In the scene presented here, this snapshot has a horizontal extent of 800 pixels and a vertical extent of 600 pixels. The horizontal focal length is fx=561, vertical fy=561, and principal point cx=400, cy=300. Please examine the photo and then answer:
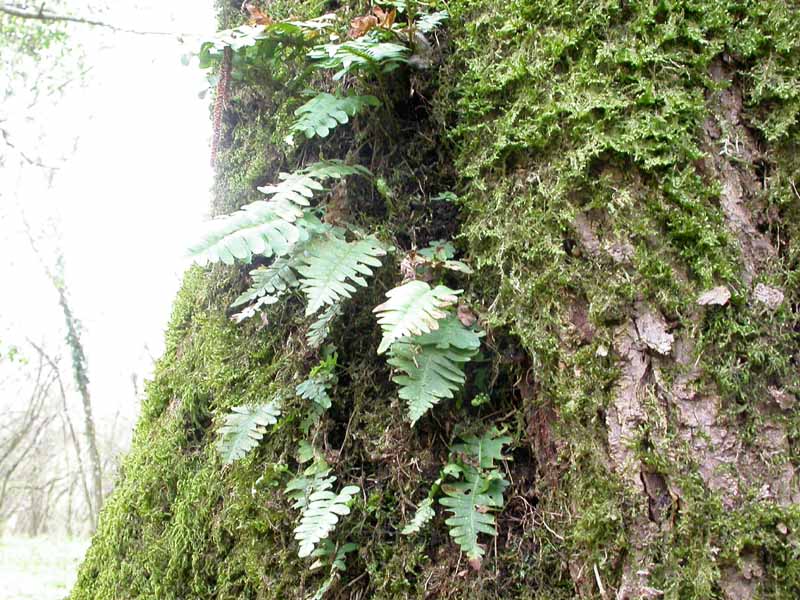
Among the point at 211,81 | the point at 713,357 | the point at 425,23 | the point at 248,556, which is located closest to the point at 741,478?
the point at 713,357

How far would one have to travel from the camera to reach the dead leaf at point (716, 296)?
1.39 m

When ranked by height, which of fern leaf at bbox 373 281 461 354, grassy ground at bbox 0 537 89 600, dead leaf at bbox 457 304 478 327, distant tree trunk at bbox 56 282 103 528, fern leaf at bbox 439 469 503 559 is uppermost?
fern leaf at bbox 373 281 461 354

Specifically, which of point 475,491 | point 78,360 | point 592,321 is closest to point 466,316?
point 592,321

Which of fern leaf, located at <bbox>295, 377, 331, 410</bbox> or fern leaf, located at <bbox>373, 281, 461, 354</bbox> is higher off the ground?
fern leaf, located at <bbox>373, 281, 461, 354</bbox>

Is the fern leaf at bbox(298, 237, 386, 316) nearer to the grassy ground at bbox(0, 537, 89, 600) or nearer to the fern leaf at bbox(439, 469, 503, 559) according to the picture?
the fern leaf at bbox(439, 469, 503, 559)

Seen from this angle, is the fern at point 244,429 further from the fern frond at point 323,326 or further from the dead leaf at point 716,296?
the dead leaf at point 716,296

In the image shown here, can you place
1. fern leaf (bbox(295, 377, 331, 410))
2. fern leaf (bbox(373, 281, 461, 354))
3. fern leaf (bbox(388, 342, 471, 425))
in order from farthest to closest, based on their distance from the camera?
fern leaf (bbox(295, 377, 331, 410)), fern leaf (bbox(388, 342, 471, 425)), fern leaf (bbox(373, 281, 461, 354))

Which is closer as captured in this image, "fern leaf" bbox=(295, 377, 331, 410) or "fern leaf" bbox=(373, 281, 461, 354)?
"fern leaf" bbox=(373, 281, 461, 354)

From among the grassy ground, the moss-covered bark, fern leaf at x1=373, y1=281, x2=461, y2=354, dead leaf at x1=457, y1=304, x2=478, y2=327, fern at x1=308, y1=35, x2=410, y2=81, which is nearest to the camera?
the moss-covered bark

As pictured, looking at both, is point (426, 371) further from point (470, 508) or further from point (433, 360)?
point (470, 508)

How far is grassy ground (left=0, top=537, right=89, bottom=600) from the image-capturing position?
854cm

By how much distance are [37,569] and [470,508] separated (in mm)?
12999

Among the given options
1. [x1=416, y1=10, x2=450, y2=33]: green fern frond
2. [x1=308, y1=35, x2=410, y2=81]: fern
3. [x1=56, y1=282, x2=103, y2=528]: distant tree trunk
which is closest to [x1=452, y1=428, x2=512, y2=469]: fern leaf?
[x1=308, y1=35, x2=410, y2=81]: fern

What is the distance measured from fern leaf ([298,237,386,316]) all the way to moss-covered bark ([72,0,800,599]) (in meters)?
0.23
